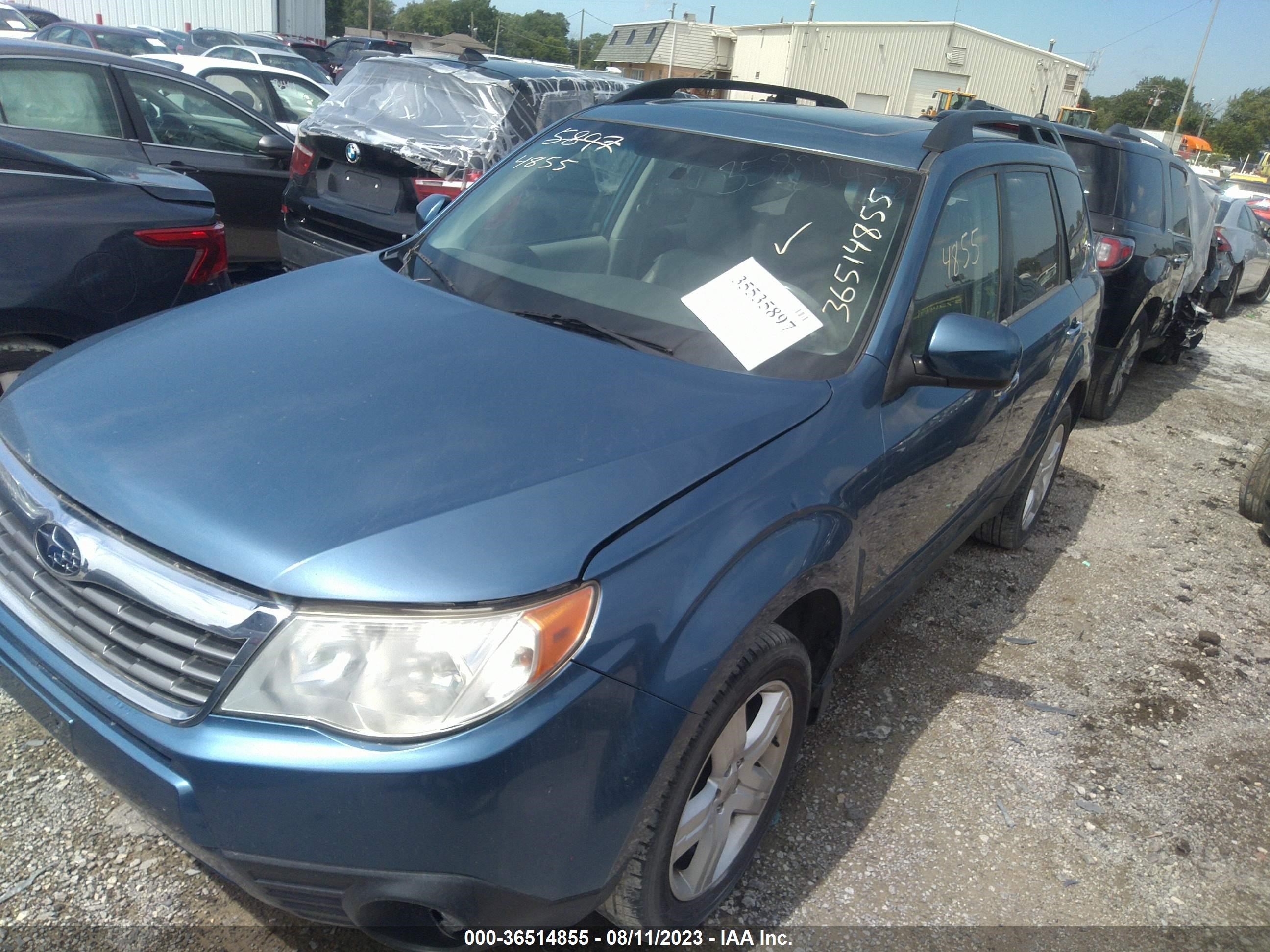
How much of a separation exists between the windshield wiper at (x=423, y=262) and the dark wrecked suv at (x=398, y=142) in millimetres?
2005

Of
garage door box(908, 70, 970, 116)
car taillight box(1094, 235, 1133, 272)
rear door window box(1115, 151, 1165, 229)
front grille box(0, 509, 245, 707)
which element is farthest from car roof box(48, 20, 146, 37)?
garage door box(908, 70, 970, 116)

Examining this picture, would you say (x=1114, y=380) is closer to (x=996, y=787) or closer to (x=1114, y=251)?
(x=1114, y=251)

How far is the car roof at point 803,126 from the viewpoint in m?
2.73

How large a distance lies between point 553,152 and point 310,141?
300cm

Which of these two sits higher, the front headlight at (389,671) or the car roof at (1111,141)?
the car roof at (1111,141)

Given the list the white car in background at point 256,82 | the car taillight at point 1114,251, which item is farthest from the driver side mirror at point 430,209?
the white car in background at point 256,82

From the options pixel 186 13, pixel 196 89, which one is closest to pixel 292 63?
pixel 196 89

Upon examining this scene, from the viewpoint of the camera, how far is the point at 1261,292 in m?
14.0

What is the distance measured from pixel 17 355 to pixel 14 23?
20.5 metres

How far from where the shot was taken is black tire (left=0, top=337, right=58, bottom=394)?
319 centimetres

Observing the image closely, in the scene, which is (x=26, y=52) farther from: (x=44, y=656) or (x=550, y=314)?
(x=44, y=656)

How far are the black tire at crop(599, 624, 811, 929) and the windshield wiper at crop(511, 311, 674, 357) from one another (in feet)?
2.60

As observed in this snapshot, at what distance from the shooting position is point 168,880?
2.15 metres

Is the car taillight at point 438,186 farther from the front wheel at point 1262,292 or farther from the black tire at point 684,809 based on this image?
the front wheel at point 1262,292
